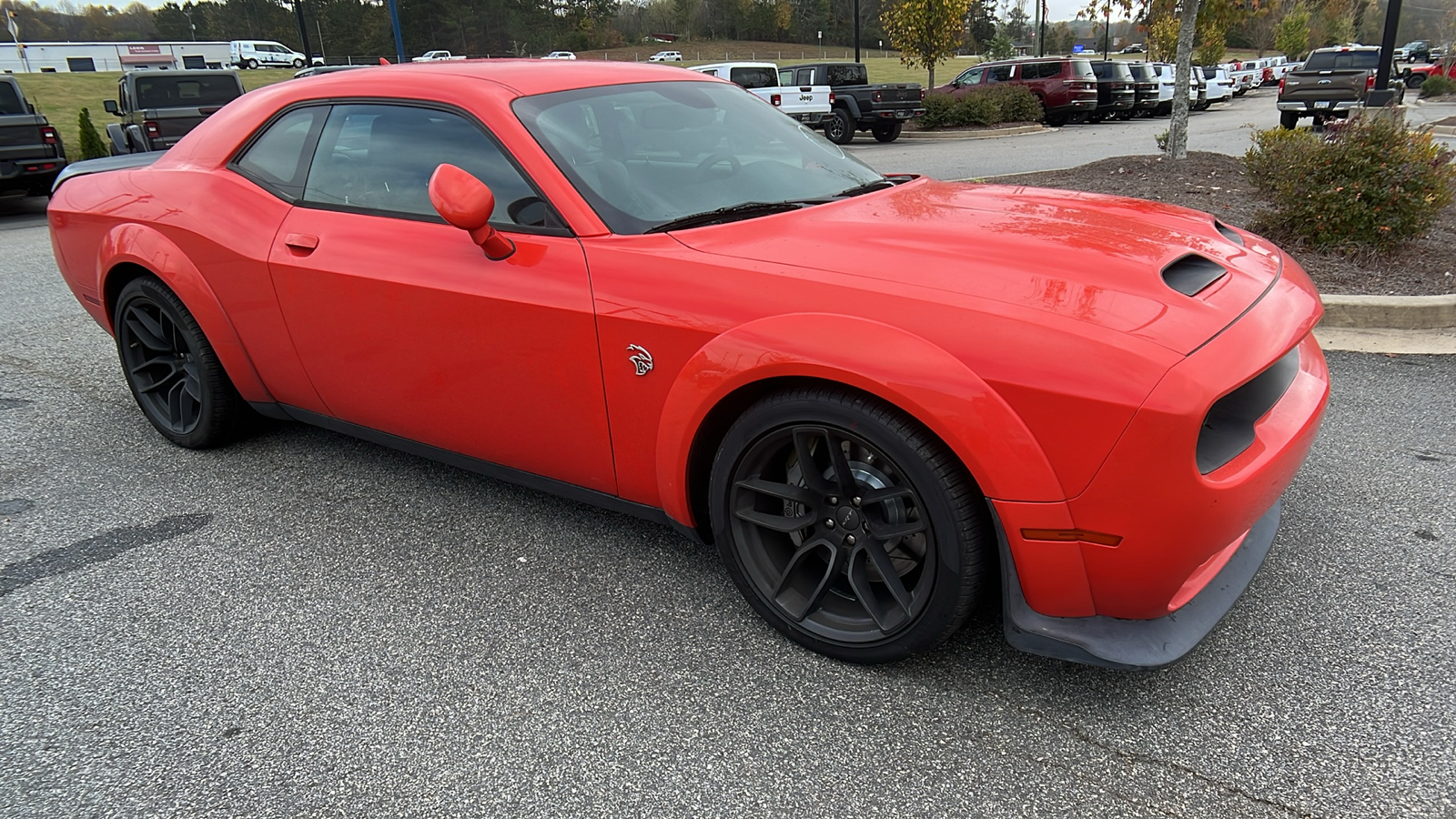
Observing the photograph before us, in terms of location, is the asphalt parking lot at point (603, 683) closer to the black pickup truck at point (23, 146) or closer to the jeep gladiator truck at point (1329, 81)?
the black pickup truck at point (23, 146)

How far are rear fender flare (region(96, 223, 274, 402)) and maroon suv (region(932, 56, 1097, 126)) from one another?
2183 cm

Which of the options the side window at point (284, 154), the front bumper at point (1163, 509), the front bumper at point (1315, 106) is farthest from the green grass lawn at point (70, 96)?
the front bumper at point (1315, 106)

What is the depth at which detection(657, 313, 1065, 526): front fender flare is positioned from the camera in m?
1.92

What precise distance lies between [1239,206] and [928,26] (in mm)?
20216

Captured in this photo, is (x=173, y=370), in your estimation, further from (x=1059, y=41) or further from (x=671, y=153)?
(x=1059, y=41)

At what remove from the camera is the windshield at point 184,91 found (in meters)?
13.9

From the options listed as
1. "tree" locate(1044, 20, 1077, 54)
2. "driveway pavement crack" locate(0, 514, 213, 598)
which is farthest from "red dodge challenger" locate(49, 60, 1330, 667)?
"tree" locate(1044, 20, 1077, 54)

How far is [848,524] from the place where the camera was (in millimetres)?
2281

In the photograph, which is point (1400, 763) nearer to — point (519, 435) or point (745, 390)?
point (745, 390)

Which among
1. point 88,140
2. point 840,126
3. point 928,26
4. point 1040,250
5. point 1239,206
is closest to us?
point 1040,250

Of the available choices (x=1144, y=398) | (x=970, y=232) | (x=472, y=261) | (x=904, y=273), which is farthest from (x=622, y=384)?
(x=1144, y=398)

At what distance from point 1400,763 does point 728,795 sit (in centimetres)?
150

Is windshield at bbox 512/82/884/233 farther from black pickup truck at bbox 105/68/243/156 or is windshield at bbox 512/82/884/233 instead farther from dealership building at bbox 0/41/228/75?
→ dealership building at bbox 0/41/228/75

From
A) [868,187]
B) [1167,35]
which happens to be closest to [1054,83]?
[1167,35]
